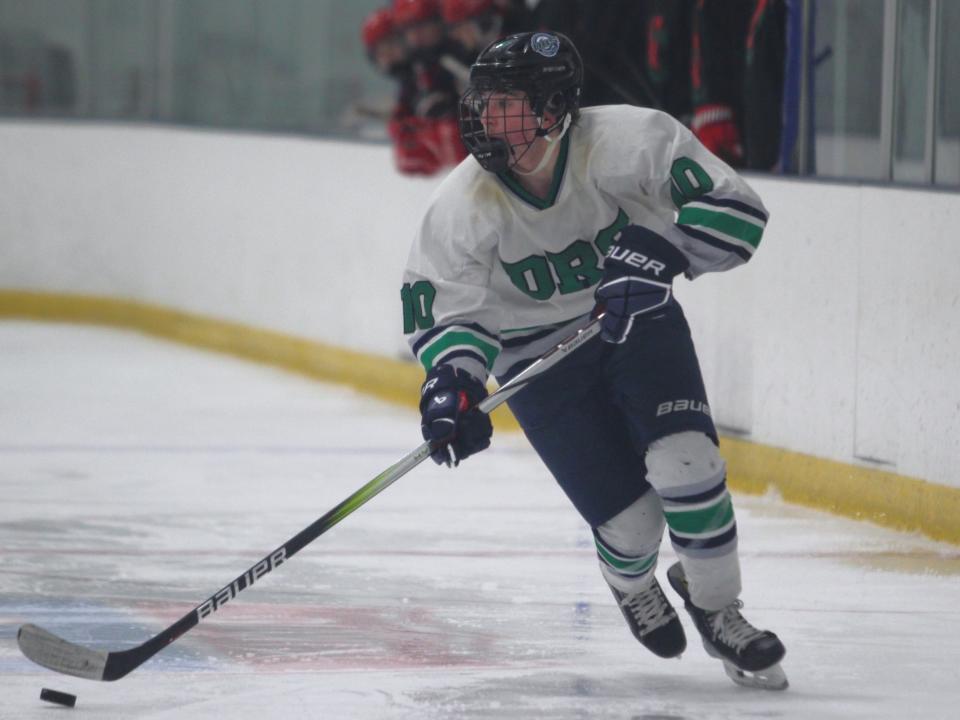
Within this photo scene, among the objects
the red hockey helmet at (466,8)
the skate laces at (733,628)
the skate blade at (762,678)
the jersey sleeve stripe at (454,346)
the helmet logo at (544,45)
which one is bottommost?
the skate blade at (762,678)

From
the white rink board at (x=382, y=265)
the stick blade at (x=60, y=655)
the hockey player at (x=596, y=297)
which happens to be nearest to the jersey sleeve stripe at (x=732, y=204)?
the hockey player at (x=596, y=297)

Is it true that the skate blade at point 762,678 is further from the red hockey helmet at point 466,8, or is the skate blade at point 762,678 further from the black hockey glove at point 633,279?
the red hockey helmet at point 466,8

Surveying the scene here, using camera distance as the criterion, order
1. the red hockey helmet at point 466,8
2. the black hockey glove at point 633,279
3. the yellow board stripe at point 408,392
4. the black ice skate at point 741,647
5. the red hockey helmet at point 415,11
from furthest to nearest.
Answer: the red hockey helmet at point 415,11 < the red hockey helmet at point 466,8 < the yellow board stripe at point 408,392 < the black ice skate at point 741,647 < the black hockey glove at point 633,279

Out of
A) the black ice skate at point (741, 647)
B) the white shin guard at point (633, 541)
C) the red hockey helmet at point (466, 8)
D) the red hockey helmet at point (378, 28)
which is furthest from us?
the red hockey helmet at point (378, 28)

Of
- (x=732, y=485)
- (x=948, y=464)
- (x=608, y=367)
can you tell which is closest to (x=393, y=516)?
(x=732, y=485)

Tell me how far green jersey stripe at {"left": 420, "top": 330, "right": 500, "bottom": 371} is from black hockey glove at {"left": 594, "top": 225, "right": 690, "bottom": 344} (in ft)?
0.71

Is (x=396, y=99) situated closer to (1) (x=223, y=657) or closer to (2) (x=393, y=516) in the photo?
(2) (x=393, y=516)

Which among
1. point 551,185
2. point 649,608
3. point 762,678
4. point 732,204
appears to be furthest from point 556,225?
point 762,678

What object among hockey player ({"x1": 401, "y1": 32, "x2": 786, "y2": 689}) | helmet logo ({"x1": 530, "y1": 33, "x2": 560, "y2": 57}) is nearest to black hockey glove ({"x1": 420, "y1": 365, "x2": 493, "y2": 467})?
hockey player ({"x1": 401, "y1": 32, "x2": 786, "y2": 689})

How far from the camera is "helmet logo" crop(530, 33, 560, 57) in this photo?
307cm

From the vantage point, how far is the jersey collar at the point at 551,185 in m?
3.09

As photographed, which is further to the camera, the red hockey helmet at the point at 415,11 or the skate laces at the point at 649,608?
the red hockey helmet at the point at 415,11

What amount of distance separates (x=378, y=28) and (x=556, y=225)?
13.1 ft

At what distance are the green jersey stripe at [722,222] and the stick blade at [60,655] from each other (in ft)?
3.83
